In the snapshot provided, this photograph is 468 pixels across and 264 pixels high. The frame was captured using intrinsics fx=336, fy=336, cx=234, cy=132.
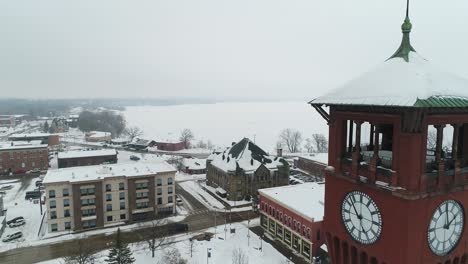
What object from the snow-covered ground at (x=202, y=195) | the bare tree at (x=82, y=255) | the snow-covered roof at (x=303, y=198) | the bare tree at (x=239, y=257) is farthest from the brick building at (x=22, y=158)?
the bare tree at (x=239, y=257)

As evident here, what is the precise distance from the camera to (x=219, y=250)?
4388cm

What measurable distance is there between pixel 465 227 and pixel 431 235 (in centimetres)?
206

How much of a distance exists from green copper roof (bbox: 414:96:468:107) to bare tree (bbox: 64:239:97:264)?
37399mm

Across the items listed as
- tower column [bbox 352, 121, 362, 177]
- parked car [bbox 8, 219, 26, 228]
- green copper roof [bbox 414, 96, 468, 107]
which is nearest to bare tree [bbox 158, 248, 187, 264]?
parked car [bbox 8, 219, 26, 228]

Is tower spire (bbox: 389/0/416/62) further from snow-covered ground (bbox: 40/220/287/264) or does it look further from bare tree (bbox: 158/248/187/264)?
bare tree (bbox: 158/248/187/264)

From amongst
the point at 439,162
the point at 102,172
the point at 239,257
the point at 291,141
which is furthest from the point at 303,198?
the point at 291,141

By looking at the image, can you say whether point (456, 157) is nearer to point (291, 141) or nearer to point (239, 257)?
point (239, 257)

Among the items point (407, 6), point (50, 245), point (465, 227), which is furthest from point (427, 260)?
point (50, 245)

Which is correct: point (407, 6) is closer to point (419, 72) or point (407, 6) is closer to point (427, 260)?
point (419, 72)

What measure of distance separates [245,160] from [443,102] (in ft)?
193

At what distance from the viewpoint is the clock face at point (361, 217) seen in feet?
40.8

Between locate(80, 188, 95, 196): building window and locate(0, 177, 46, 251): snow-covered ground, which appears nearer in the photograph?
locate(0, 177, 46, 251): snow-covered ground

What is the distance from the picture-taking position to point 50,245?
46.5 meters

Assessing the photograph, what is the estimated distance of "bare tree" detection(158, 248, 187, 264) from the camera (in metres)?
39.4
